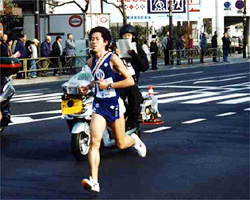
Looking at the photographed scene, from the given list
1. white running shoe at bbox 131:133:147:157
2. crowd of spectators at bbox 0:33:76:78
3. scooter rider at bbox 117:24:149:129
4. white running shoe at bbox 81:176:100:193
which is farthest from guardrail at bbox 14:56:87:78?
white running shoe at bbox 81:176:100:193

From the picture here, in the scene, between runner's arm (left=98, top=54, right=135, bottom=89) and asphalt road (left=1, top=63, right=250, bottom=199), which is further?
runner's arm (left=98, top=54, right=135, bottom=89)

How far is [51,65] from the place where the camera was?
33.6 metres

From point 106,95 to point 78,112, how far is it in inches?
70.2

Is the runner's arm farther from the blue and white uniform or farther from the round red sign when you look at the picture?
the round red sign

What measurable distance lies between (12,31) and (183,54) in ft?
60.8

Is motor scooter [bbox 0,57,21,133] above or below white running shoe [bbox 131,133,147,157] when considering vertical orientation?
above

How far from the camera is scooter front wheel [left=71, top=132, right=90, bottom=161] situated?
10.8 metres

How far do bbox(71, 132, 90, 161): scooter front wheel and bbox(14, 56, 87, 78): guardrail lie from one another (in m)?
20.1

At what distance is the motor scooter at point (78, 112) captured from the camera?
1079 centimetres

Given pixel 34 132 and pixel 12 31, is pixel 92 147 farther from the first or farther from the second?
pixel 12 31

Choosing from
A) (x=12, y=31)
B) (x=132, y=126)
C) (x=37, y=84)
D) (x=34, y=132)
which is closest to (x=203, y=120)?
(x=34, y=132)

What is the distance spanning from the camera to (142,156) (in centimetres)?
1073

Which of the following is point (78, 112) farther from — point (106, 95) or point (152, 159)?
point (106, 95)

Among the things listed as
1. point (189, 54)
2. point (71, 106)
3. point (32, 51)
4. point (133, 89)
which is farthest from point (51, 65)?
point (71, 106)
